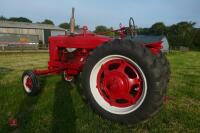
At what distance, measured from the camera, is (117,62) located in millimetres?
4051

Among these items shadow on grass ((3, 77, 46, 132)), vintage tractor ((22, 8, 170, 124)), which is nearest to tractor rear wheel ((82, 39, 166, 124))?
vintage tractor ((22, 8, 170, 124))

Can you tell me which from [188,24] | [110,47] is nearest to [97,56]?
[110,47]

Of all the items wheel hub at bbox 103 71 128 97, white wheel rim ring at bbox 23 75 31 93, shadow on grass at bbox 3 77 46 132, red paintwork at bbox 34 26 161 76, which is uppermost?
red paintwork at bbox 34 26 161 76

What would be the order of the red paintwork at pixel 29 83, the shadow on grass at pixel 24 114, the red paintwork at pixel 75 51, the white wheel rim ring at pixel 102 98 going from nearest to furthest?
the white wheel rim ring at pixel 102 98 < the shadow on grass at pixel 24 114 < the red paintwork at pixel 75 51 < the red paintwork at pixel 29 83

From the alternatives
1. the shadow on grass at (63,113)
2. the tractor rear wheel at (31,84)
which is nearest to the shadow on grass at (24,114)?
the tractor rear wheel at (31,84)

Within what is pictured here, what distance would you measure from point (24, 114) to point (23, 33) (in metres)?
49.8

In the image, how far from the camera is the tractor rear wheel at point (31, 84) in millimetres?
5617

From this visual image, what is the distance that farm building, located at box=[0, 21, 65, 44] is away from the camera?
48.7 meters

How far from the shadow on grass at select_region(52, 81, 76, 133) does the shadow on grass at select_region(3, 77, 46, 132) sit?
1.23ft

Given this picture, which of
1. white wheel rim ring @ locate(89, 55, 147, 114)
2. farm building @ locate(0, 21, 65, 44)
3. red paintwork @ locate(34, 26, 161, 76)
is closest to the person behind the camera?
white wheel rim ring @ locate(89, 55, 147, 114)

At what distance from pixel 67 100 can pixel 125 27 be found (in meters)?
2.03

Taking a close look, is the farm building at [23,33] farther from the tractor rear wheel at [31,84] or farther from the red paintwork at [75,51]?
the tractor rear wheel at [31,84]

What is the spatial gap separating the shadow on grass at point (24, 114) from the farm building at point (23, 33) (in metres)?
43.2

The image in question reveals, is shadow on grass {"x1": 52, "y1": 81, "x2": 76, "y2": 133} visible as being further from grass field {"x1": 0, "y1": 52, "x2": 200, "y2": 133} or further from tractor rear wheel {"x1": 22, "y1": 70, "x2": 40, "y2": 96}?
tractor rear wheel {"x1": 22, "y1": 70, "x2": 40, "y2": 96}
